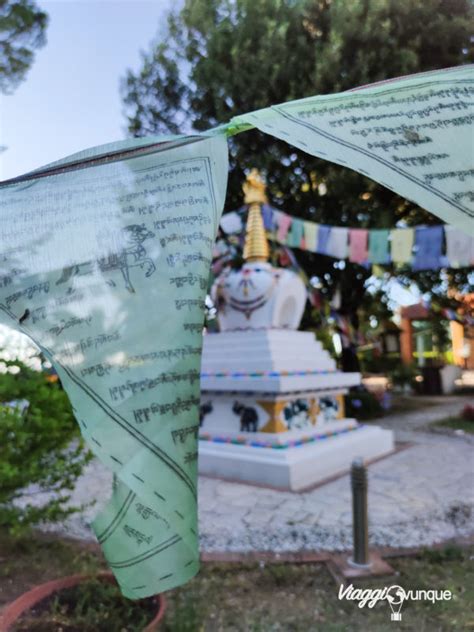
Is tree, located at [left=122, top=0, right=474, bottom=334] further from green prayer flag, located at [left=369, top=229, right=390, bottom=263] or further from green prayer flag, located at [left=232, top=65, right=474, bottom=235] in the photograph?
green prayer flag, located at [left=232, top=65, right=474, bottom=235]

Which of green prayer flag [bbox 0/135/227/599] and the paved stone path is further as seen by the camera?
the paved stone path

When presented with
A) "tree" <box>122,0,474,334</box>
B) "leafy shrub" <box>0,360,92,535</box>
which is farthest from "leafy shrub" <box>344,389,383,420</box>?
"leafy shrub" <box>0,360,92,535</box>

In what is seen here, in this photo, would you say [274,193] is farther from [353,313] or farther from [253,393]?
[253,393]

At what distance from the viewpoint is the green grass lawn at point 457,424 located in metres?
9.91

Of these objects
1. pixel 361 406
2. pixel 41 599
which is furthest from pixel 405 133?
pixel 361 406

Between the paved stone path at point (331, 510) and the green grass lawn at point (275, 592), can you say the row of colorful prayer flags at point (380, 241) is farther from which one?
the green grass lawn at point (275, 592)

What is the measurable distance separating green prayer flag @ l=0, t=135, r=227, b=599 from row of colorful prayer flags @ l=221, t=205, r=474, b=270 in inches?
244

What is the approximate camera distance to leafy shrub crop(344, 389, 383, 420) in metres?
12.4

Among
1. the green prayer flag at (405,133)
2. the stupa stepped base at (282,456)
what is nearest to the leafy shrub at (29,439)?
the green prayer flag at (405,133)

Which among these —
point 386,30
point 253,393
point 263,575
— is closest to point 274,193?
point 386,30

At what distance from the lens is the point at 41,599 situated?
2666 mm

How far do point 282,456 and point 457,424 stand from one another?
6484 mm

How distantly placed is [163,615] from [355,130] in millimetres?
2573

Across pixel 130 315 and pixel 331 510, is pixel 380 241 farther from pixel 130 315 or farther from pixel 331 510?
pixel 130 315
